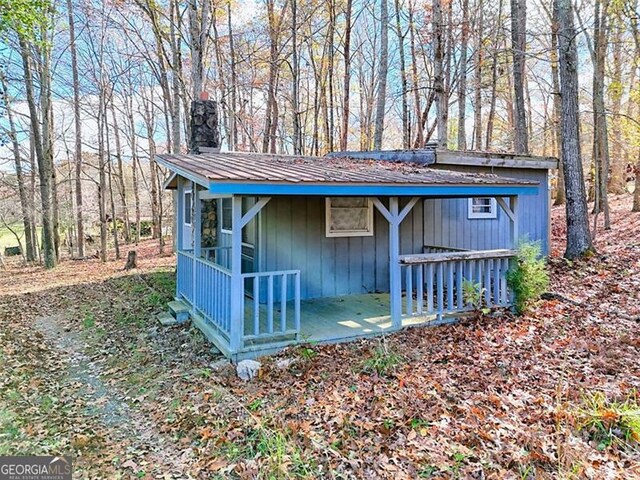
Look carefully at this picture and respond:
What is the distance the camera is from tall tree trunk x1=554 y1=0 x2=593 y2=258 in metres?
8.48

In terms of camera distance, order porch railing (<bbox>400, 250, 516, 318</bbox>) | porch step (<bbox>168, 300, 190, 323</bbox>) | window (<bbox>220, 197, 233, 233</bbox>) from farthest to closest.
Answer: window (<bbox>220, 197, 233, 233</bbox>) < porch step (<bbox>168, 300, 190, 323</bbox>) < porch railing (<bbox>400, 250, 516, 318</bbox>)

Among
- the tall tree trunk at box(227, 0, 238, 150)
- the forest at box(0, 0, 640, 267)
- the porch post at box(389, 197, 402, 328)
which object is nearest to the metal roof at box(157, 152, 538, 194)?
the porch post at box(389, 197, 402, 328)

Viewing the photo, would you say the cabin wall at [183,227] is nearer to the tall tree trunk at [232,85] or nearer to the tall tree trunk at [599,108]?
the tall tree trunk at [232,85]

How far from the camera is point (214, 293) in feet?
19.2

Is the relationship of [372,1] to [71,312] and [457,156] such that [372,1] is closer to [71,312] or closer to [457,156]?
[457,156]

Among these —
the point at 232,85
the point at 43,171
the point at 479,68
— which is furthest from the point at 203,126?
the point at 479,68

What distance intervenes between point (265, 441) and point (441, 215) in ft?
20.8

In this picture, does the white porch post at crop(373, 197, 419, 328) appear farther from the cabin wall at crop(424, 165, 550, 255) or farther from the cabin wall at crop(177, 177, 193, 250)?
the cabin wall at crop(177, 177, 193, 250)

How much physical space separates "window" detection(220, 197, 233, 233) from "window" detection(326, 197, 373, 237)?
1921 millimetres

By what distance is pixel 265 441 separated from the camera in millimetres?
3584

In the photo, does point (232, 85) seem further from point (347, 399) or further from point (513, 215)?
point (347, 399)

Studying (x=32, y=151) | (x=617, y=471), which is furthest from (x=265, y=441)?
(x=32, y=151)

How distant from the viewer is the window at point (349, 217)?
7824 millimetres

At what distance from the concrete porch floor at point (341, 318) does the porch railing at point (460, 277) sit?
1.12ft
